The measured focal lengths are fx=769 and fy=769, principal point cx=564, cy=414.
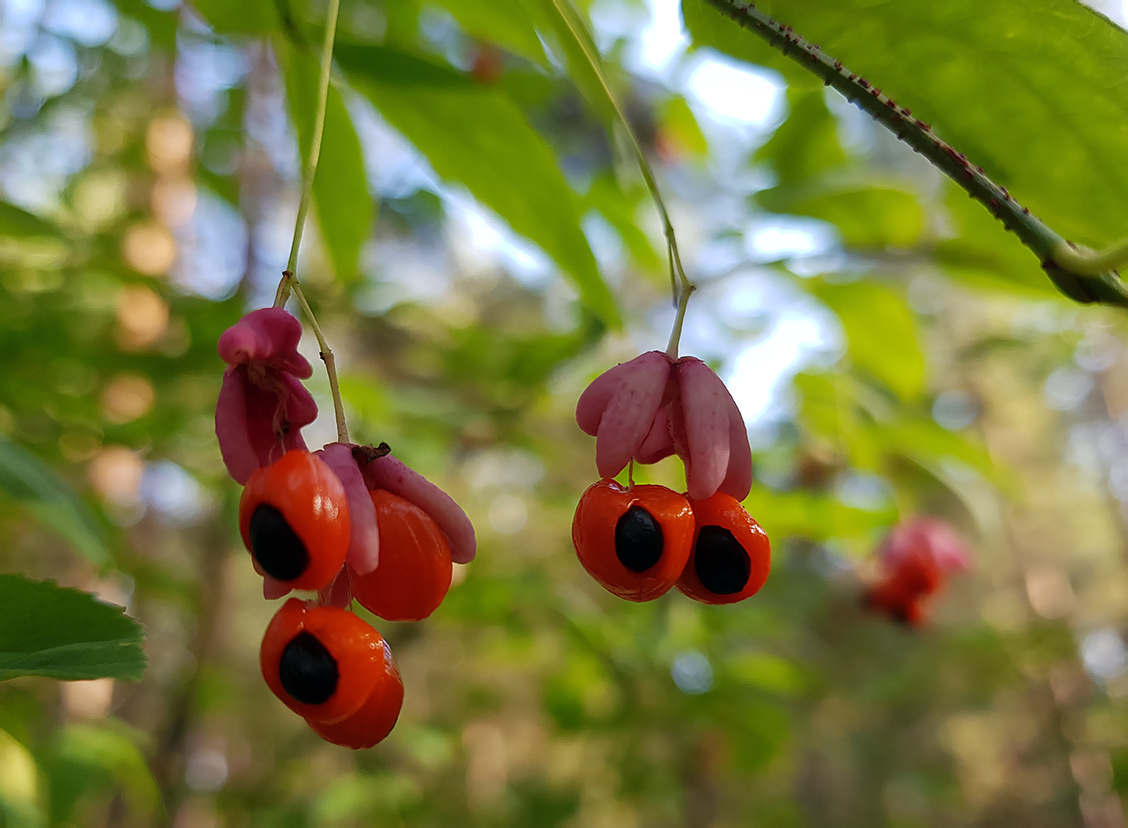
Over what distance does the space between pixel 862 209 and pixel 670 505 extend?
1.12m

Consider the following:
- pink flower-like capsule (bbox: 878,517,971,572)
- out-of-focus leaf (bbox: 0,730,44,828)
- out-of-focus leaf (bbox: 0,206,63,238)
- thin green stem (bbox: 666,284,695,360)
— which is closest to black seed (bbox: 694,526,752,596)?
thin green stem (bbox: 666,284,695,360)

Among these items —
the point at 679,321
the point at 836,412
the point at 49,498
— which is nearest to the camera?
the point at 679,321

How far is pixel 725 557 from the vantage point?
0.63m

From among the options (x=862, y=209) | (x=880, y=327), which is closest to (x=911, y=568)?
(x=880, y=327)

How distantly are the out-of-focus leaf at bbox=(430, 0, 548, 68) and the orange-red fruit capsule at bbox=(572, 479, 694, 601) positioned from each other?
618 mm

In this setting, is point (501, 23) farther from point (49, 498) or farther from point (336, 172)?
point (49, 498)

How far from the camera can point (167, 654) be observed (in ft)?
22.5

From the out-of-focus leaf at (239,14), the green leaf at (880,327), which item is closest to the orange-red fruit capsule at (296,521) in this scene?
the out-of-focus leaf at (239,14)

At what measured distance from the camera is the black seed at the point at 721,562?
63cm

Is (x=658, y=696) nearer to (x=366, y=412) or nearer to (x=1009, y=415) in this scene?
(x=366, y=412)

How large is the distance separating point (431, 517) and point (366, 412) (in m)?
1.11

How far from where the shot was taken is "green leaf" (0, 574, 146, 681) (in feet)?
1.70

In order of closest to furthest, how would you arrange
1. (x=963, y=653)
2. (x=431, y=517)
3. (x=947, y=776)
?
(x=431, y=517), (x=963, y=653), (x=947, y=776)

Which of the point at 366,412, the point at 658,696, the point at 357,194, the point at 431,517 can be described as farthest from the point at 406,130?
the point at 658,696
